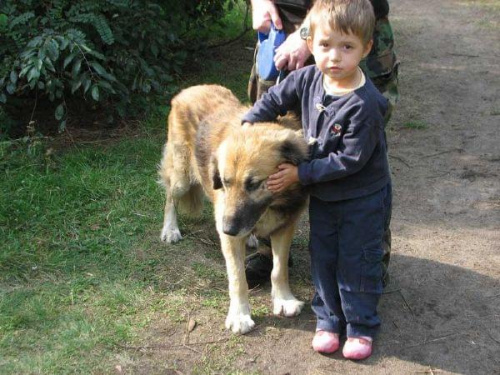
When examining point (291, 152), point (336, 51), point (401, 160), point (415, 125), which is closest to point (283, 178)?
point (291, 152)

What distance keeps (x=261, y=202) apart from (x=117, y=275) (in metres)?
1.37

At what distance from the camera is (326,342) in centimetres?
349

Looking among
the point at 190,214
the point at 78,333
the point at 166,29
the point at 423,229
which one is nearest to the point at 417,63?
the point at 166,29

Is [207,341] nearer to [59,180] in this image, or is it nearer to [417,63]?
[59,180]

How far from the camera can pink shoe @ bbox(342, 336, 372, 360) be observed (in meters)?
3.42

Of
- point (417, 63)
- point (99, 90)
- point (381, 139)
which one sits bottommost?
point (417, 63)

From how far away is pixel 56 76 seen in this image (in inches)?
226

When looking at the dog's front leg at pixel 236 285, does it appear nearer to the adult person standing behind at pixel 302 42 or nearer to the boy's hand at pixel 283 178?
the boy's hand at pixel 283 178

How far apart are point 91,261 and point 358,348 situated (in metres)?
1.99

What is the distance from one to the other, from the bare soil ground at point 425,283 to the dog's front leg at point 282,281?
0.07 metres

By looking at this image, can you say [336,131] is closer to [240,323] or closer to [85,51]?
[240,323]

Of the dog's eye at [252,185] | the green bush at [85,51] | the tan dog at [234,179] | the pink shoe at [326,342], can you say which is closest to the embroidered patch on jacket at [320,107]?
the tan dog at [234,179]

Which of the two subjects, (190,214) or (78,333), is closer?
(78,333)

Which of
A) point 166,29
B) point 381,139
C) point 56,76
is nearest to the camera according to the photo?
point 381,139
